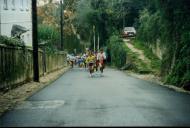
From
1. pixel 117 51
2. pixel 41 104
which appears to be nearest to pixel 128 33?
pixel 117 51

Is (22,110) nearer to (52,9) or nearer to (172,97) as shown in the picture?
(172,97)

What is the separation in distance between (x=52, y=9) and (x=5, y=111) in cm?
7343

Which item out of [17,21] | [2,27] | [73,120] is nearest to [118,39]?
[17,21]

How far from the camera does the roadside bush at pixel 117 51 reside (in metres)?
55.6

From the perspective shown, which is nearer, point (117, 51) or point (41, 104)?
point (41, 104)

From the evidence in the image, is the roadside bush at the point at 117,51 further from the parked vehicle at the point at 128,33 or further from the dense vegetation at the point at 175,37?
the dense vegetation at the point at 175,37

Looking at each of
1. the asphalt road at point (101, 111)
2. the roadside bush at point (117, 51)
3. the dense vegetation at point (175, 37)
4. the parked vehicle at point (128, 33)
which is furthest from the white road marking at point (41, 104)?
the parked vehicle at point (128, 33)

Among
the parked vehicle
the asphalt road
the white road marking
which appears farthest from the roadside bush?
the white road marking

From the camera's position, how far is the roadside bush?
55562mm

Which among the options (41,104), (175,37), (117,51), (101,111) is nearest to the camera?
(101,111)

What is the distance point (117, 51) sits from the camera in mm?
60562

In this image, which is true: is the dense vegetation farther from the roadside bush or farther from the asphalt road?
the roadside bush

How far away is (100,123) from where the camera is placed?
11180mm

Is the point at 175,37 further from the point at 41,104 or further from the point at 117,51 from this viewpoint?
the point at 117,51
